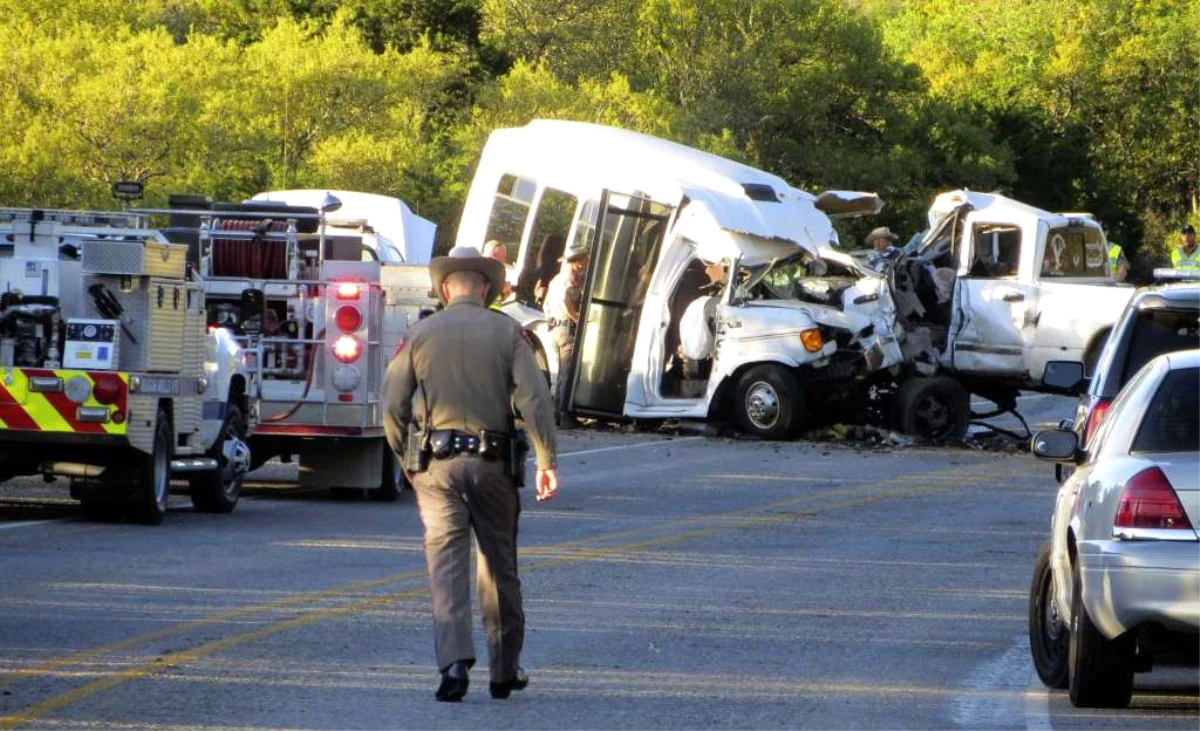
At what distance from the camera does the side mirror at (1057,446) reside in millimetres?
9055

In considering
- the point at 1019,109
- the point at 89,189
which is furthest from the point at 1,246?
the point at 1019,109

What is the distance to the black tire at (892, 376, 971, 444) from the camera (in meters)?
24.7

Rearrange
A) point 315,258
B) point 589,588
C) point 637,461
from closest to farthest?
point 589,588 → point 315,258 → point 637,461

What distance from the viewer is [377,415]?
17672mm

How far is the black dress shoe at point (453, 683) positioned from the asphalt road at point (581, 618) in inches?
2.6

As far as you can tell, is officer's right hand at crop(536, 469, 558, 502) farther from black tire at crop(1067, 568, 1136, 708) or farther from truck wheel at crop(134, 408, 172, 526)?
truck wheel at crop(134, 408, 172, 526)

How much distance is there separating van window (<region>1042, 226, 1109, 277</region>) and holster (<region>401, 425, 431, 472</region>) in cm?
1741

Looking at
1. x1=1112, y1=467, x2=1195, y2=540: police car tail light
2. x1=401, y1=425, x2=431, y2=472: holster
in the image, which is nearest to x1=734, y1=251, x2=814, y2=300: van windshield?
x1=401, y1=425, x2=431, y2=472: holster

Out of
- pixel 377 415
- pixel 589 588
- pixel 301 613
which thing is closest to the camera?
pixel 301 613

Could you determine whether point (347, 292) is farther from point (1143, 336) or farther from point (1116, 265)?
point (1116, 265)

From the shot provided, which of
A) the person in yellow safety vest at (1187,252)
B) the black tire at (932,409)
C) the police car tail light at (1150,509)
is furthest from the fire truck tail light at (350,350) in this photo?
the person in yellow safety vest at (1187,252)

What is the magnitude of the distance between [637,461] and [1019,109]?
49303 mm

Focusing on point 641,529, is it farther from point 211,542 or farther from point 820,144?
point 820,144

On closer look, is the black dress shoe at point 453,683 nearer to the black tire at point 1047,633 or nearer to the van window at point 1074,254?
the black tire at point 1047,633
